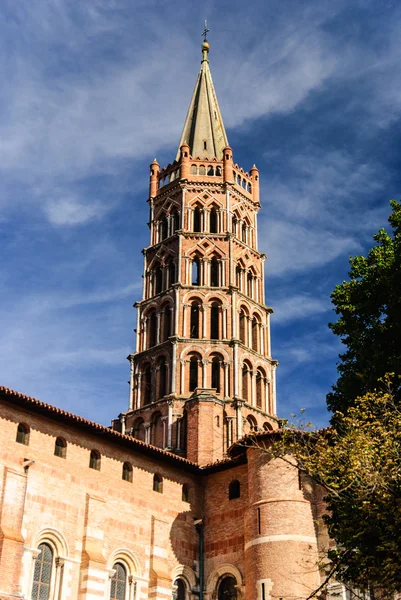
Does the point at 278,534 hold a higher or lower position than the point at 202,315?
lower

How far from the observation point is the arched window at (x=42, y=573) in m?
28.6

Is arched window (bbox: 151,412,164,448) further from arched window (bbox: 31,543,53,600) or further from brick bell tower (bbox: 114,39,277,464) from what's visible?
arched window (bbox: 31,543,53,600)

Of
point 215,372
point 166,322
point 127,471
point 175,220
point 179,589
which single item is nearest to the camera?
point 127,471

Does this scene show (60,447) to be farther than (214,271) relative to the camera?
No

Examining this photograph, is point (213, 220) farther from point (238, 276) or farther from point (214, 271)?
point (238, 276)

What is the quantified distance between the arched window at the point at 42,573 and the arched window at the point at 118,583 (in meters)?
3.08

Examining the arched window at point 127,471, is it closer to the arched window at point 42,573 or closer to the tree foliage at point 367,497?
the arched window at point 42,573

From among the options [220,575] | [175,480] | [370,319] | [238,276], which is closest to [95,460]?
[175,480]

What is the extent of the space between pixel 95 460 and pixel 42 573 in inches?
201

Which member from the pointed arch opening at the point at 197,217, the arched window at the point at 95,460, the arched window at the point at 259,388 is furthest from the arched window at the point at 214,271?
the arched window at the point at 95,460

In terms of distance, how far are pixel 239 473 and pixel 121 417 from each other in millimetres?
14782

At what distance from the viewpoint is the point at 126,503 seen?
32875 mm

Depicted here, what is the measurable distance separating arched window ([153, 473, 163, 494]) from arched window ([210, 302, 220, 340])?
1629 cm

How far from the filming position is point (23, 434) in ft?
98.9
